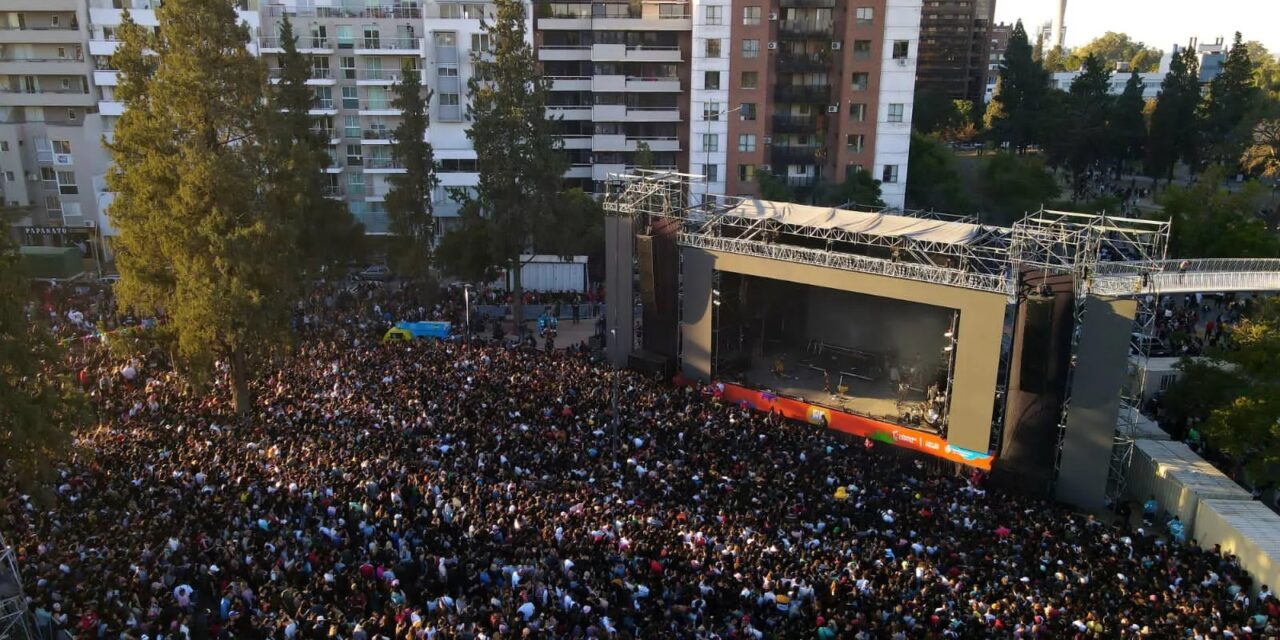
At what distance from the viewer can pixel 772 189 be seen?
114 ft

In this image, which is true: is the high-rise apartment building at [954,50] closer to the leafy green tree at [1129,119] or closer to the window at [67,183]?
the leafy green tree at [1129,119]

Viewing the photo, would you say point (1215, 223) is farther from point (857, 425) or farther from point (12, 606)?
point (12, 606)

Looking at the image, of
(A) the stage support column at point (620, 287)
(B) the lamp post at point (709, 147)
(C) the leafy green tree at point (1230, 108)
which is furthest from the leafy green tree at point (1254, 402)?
(C) the leafy green tree at point (1230, 108)

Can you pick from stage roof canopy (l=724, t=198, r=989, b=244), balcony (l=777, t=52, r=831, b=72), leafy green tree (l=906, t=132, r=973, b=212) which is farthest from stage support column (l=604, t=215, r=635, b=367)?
leafy green tree (l=906, t=132, r=973, b=212)

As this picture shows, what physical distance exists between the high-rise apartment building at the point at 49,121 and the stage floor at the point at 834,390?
3004 centimetres

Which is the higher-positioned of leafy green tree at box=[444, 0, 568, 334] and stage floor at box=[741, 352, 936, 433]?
leafy green tree at box=[444, 0, 568, 334]

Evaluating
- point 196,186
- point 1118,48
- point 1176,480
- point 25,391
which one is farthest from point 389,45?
point 1118,48

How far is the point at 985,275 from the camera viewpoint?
18.1 m

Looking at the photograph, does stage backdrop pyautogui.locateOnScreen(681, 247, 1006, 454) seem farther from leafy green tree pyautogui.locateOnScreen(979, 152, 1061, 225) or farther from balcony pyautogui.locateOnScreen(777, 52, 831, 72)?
leafy green tree pyautogui.locateOnScreen(979, 152, 1061, 225)

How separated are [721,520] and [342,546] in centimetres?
605

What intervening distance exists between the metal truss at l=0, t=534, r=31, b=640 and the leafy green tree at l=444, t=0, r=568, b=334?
696 inches

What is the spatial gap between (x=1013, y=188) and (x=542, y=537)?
103ft

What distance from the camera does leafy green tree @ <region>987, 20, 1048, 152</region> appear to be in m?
49.8

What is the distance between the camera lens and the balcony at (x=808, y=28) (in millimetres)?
35812
